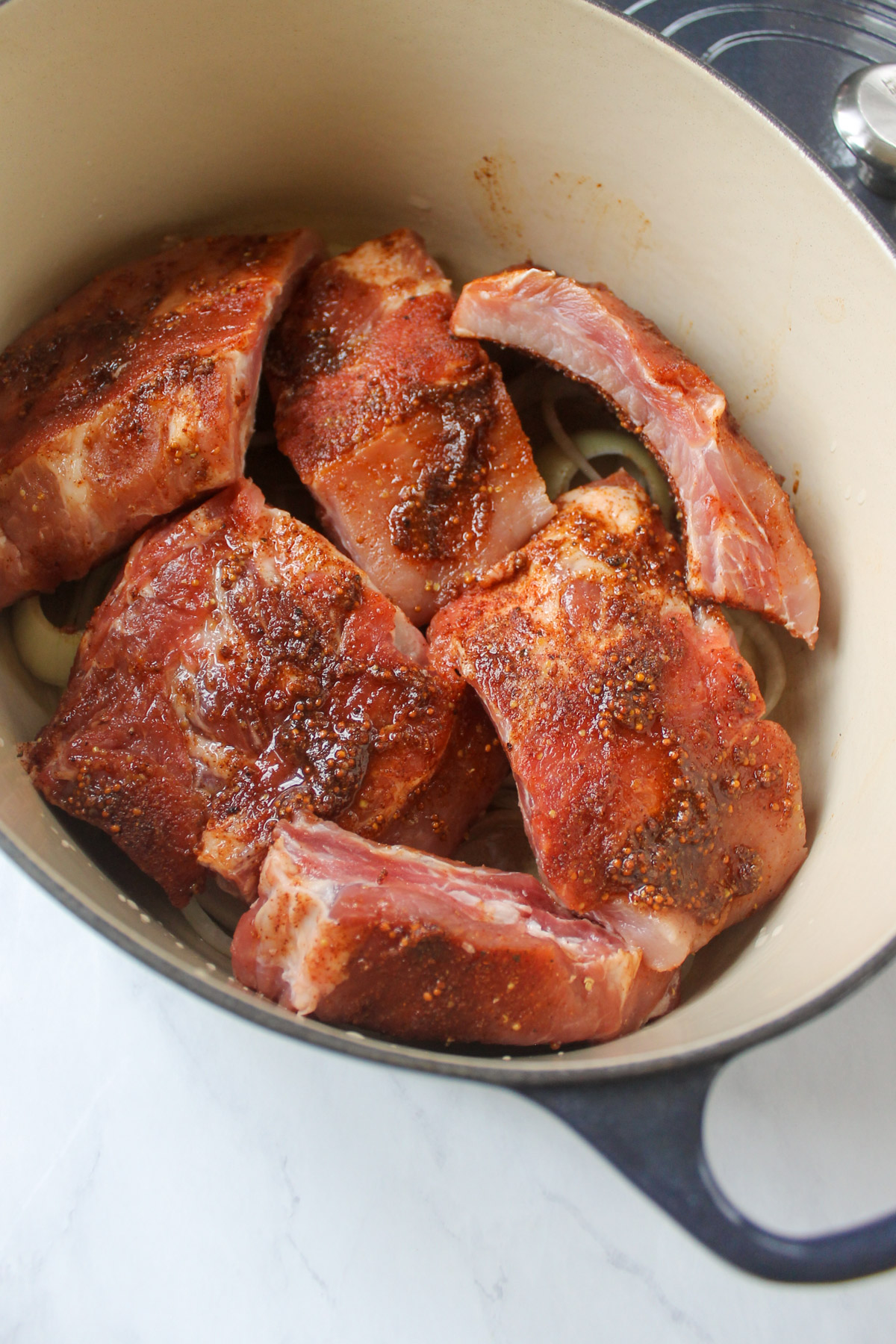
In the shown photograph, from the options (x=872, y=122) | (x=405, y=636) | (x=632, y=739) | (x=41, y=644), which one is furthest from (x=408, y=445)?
(x=872, y=122)

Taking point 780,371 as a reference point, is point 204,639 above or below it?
above

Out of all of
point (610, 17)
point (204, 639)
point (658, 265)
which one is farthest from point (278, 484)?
point (610, 17)

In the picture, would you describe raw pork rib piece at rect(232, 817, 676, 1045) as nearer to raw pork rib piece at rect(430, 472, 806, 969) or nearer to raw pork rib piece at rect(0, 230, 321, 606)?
raw pork rib piece at rect(430, 472, 806, 969)

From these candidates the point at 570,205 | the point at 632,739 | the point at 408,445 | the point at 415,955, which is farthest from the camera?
the point at 570,205

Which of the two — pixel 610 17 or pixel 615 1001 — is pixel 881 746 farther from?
pixel 610 17

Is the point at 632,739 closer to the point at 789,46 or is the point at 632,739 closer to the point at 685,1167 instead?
the point at 685,1167

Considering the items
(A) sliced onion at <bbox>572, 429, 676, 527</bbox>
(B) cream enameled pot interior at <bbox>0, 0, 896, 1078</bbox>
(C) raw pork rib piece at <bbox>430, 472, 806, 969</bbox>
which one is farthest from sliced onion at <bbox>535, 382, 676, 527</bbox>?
(C) raw pork rib piece at <bbox>430, 472, 806, 969</bbox>

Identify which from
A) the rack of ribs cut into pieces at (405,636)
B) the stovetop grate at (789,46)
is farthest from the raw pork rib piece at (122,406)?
the stovetop grate at (789,46)

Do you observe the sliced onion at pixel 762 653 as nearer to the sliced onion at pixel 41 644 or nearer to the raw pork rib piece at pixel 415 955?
the raw pork rib piece at pixel 415 955
